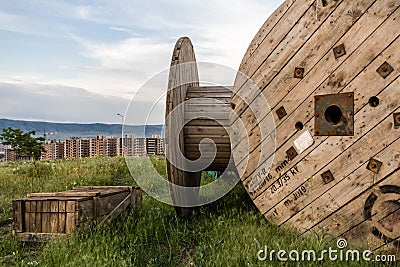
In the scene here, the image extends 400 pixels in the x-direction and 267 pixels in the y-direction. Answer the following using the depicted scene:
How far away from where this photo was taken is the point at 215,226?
422 centimetres

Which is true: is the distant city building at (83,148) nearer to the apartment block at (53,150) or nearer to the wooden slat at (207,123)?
the apartment block at (53,150)

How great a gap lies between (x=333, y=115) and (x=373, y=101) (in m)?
0.37

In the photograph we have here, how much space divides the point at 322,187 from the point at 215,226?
1126 mm

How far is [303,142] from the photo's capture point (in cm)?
370

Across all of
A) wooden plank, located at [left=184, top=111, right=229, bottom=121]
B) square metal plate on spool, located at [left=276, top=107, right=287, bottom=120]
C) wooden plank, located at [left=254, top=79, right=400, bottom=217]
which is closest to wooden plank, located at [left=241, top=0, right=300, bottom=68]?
square metal plate on spool, located at [left=276, top=107, right=287, bottom=120]

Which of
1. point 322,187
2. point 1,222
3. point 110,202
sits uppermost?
point 322,187

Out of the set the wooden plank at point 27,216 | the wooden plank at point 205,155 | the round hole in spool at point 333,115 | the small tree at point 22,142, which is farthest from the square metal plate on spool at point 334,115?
the small tree at point 22,142

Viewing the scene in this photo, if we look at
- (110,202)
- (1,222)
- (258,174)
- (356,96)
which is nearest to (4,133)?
(1,222)

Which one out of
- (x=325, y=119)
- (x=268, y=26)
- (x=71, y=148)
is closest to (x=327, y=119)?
(x=325, y=119)

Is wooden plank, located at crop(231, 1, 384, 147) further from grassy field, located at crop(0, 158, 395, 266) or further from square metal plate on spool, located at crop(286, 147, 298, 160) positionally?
grassy field, located at crop(0, 158, 395, 266)

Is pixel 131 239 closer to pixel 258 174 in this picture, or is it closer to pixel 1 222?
pixel 258 174

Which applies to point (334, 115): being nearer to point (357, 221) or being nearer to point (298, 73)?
point (298, 73)

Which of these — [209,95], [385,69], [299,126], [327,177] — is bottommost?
[327,177]

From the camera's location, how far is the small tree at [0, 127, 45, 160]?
1464cm
